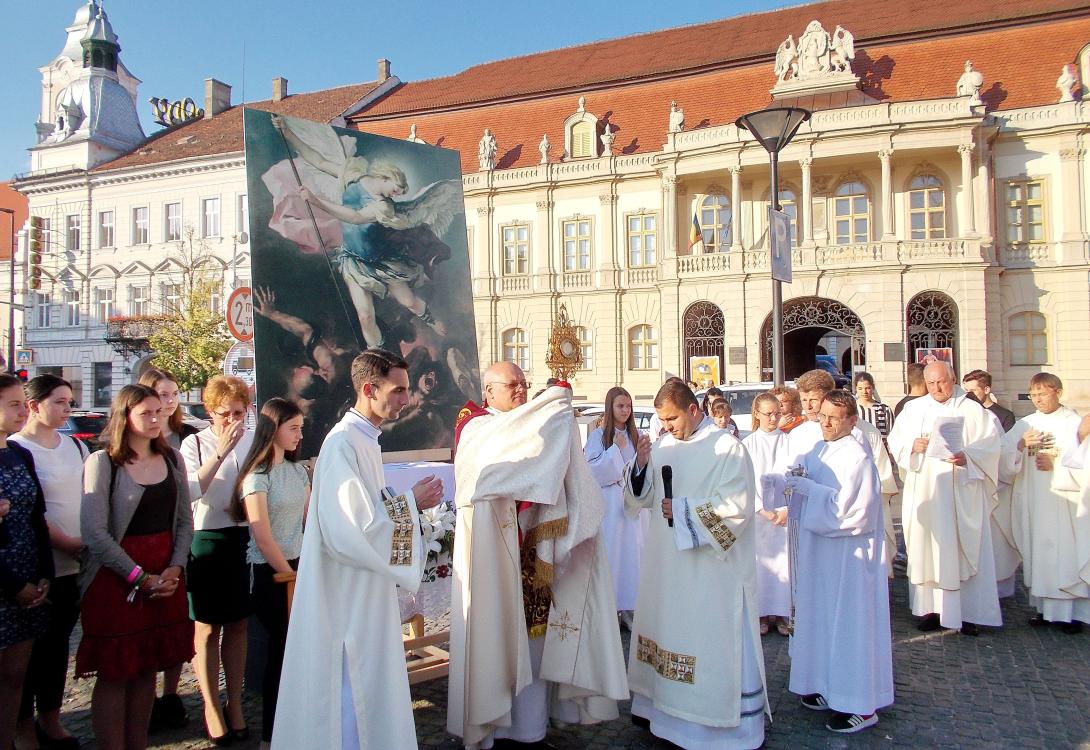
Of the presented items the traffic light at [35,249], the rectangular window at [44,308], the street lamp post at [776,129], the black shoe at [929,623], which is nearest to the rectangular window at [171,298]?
the rectangular window at [44,308]

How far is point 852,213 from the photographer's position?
28.8m

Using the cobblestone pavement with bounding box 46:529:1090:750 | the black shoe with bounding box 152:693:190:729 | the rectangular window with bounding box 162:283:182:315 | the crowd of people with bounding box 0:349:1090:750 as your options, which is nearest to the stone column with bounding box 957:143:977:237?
the cobblestone pavement with bounding box 46:529:1090:750

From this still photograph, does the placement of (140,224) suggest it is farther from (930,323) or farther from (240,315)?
(240,315)

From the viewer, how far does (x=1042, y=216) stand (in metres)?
27.5

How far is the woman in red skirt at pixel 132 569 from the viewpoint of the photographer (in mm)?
4012

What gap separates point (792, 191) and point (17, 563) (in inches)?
1154

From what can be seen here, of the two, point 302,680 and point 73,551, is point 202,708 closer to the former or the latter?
point 73,551

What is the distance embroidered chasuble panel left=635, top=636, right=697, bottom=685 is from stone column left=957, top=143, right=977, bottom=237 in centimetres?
2643

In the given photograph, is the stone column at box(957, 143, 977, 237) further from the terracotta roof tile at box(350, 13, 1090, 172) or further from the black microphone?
the black microphone

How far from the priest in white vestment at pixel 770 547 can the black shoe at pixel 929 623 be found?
1.18 m

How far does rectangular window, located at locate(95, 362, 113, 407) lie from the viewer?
40.2 meters

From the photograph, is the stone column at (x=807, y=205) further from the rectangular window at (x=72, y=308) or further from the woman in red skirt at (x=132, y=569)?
the rectangular window at (x=72, y=308)

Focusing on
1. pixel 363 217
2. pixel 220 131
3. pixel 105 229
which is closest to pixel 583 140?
pixel 220 131

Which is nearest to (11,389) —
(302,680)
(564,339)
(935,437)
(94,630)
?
(94,630)
